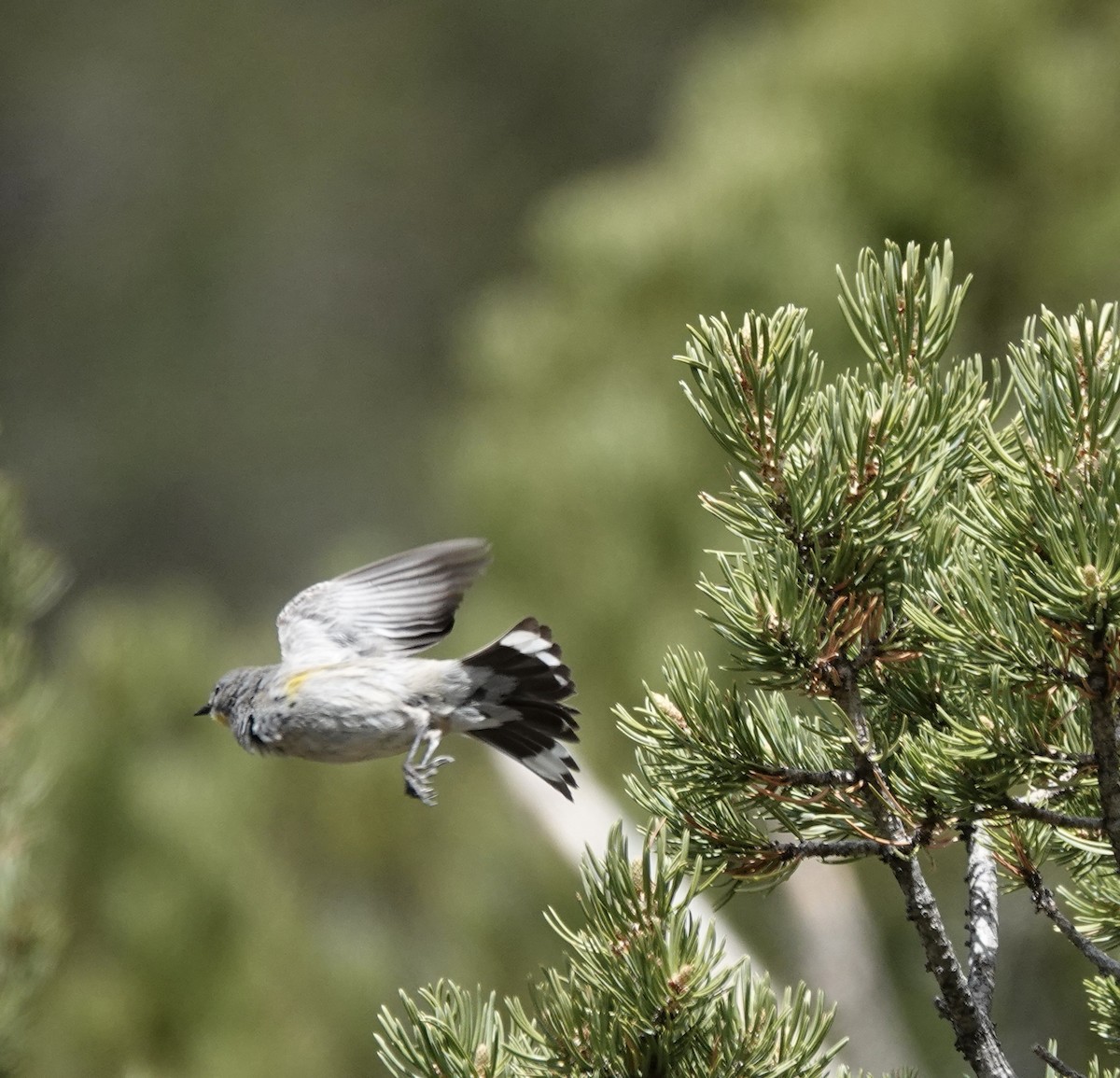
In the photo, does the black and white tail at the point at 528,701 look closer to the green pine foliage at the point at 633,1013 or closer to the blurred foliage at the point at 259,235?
the green pine foliage at the point at 633,1013

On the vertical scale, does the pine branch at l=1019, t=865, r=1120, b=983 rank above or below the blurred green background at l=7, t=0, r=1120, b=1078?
below

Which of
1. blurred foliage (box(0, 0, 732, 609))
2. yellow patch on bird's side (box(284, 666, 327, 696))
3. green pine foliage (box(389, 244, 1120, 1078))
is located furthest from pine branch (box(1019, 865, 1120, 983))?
blurred foliage (box(0, 0, 732, 609))

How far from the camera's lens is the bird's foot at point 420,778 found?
152cm

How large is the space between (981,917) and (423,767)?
2.69 feet

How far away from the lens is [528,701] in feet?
5.40

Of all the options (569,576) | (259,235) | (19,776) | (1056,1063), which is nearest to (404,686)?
(19,776)

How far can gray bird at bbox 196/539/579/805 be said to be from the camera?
1.62m

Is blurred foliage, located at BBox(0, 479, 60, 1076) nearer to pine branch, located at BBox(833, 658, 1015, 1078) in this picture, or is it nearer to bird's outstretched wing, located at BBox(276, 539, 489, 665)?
bird's outstretched wing, located at BBox(276, 539, 489, 665)

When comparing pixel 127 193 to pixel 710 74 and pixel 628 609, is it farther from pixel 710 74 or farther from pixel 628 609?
pixel 628 609

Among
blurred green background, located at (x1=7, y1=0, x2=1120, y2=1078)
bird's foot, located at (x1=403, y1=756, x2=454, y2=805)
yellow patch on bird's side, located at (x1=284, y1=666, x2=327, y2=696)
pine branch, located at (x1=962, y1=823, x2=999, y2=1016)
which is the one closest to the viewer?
pine branch, located at (x1=962, y1=823, x2=999, y2=1016)

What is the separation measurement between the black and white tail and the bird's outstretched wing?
115 millimetres

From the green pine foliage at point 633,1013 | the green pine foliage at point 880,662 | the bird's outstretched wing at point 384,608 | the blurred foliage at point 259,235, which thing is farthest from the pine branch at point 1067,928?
the blurred foliage at point 259,235

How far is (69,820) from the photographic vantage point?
2.66 metres

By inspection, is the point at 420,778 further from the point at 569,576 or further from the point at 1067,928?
the point at 569,576
